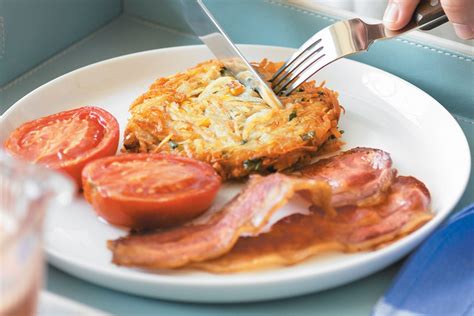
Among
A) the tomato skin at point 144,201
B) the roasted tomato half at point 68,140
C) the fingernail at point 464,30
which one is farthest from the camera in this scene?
the fingernail at point 464,30

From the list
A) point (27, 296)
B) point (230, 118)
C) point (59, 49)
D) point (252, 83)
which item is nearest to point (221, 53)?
point (252, 83)

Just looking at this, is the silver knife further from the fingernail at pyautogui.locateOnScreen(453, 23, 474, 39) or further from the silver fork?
the fingernail at pyautogui.locateOnScreen(453, 23, 474, 39)

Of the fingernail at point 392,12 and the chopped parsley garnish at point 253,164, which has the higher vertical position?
the fingernail at point 392,12

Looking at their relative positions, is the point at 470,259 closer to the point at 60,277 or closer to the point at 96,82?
the point at 60,277

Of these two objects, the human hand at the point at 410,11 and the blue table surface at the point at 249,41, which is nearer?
the blue table surface at the point at 249,41

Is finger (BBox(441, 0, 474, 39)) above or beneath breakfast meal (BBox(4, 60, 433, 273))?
above

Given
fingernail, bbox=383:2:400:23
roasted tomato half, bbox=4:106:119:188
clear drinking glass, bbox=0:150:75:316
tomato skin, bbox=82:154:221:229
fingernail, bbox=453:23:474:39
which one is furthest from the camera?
fingernail, bbox=453:23:474:39

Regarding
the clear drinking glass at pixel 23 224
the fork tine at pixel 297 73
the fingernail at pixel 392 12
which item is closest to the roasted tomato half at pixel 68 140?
the fork tine at pixel 297 73

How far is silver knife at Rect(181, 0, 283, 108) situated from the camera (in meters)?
2.35

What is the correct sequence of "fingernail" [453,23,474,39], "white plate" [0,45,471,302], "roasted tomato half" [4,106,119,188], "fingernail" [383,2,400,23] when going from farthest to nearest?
"fingernail" [453,23,474,39] → "fingernail" [383,2,400,23] → "roasted tomato half" [4,106,119,188] → "white plate" [0,45,471,302]

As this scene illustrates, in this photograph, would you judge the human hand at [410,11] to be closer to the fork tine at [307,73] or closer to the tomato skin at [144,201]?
the fork tine at [307,73]

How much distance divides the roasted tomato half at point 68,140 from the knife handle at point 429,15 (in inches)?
36.3

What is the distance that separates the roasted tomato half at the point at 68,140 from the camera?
6.75ft

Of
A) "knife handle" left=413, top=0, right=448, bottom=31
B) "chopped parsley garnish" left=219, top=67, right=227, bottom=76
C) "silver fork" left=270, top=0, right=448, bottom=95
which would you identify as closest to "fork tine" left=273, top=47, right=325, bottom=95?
"silver fork" left=270, top=0, right=448, bottom=95
